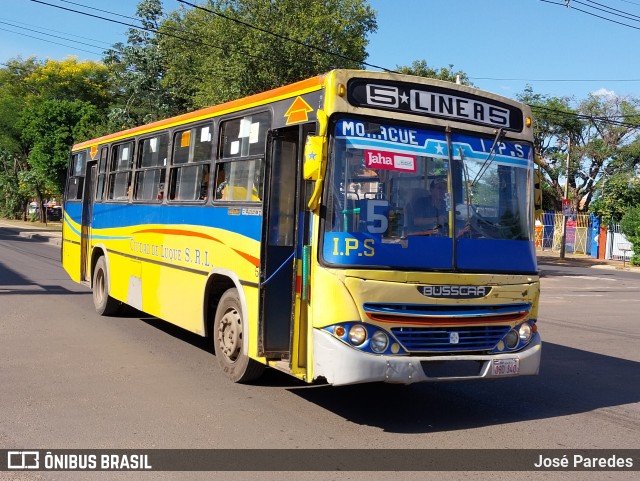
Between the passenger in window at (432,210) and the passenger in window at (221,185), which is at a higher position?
the passenger in window at (221,185)

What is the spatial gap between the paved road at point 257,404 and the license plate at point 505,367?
48 centimetres

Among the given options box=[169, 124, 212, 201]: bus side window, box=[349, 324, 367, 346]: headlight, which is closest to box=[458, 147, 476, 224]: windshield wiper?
box=[349, 324, 367, 346]: headlight

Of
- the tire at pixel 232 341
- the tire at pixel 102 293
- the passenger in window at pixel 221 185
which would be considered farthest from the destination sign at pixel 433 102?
the tire at pixel 102 293

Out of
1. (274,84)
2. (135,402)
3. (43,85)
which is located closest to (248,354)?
(135,402)

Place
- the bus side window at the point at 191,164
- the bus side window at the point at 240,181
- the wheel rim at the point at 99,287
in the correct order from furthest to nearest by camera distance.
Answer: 1. the wheel rim at the point at 99,287
2. the bus side window at the point at 191,164
3. the bus side window at the point at 240,181

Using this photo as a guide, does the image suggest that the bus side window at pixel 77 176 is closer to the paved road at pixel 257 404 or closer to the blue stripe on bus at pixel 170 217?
the blue stripe on bus at pixel 170 217

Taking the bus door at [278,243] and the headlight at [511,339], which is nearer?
the headlight at [511,339]

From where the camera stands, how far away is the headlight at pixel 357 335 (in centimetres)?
588

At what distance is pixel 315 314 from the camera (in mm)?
6086

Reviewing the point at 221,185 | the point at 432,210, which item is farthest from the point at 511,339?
the point at 221,185

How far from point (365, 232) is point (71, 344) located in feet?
17.4

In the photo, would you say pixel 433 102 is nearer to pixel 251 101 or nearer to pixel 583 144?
pixel 251 101

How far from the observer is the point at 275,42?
86.8ft

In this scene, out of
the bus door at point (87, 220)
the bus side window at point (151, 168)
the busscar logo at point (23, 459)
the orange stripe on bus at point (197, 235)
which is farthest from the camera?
the bus door at point (87, 220)
